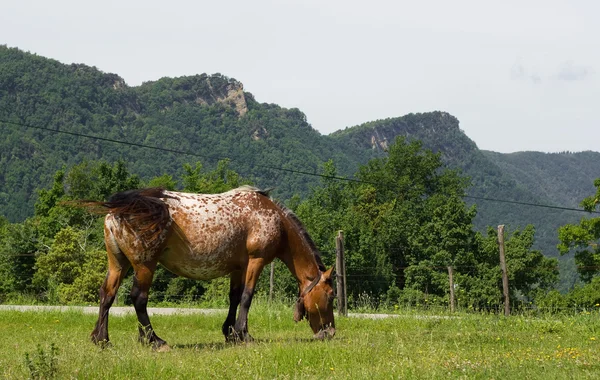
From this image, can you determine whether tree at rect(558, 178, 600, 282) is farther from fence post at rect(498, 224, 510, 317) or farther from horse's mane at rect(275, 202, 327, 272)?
horse's mane at rect(275, 202, 327, 272)

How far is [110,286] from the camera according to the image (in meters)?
11.0

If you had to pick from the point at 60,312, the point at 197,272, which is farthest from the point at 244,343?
the point at 60,312

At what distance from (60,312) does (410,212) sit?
52071 millimetres

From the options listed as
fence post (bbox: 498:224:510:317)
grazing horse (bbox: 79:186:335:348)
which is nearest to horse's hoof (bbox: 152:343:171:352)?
grazing horse (bbox: 79:186:335:348)

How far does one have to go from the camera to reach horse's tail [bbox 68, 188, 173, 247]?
10.7 m

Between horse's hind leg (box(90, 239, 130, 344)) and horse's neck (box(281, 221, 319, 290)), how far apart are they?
2.50 m

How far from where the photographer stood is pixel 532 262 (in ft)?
189

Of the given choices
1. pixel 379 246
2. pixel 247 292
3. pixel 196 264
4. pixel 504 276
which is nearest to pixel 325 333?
pixel 247 292

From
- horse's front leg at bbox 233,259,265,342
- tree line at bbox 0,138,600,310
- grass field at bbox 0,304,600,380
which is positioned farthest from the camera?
tree line at bbox 0,138,600,310

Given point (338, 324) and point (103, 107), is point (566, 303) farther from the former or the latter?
point (103, 107)

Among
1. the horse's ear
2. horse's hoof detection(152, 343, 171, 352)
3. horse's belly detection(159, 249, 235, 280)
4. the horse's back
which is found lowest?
horse's hoof detection(152, 343, 171, 352)

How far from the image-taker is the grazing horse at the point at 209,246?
423 inches

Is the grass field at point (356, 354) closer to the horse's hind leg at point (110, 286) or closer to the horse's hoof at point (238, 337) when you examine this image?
the horse's hoof at point (238, 337)

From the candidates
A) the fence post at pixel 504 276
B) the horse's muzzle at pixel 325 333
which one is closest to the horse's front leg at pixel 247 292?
the horse's muzzle at pixel 325 333
